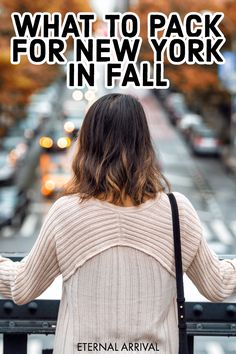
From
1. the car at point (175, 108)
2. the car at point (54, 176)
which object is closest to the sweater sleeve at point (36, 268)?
the car at point (54, 176)

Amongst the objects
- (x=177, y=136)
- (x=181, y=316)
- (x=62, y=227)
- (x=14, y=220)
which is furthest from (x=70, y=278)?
(x=177, y=136)

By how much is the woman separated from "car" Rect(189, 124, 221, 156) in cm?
4468

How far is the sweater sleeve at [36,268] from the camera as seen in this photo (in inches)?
110

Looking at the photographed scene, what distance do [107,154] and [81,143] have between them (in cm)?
9

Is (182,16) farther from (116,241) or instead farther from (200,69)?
(116,241)

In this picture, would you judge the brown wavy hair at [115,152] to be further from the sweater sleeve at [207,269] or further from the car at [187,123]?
the car at [187,123]

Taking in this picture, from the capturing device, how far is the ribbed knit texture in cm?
275

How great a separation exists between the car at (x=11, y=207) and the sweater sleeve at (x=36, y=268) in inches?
975

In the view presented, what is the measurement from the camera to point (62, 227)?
2.79m

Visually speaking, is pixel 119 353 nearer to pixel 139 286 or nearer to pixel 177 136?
pixel 139 286

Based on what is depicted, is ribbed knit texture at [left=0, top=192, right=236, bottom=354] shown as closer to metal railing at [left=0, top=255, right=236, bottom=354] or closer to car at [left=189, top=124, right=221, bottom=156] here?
metal railing at [left=0, top=255, right=236, bottom=354]

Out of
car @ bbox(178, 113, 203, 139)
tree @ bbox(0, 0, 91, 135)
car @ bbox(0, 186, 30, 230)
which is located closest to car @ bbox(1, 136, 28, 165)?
tree @ bbox(0, 0, 91, 135)

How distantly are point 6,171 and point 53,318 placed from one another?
3268cm

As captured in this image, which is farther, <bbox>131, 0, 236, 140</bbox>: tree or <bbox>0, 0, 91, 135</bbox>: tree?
<bbox>131, 0, 236, 140</bbox>: tree
